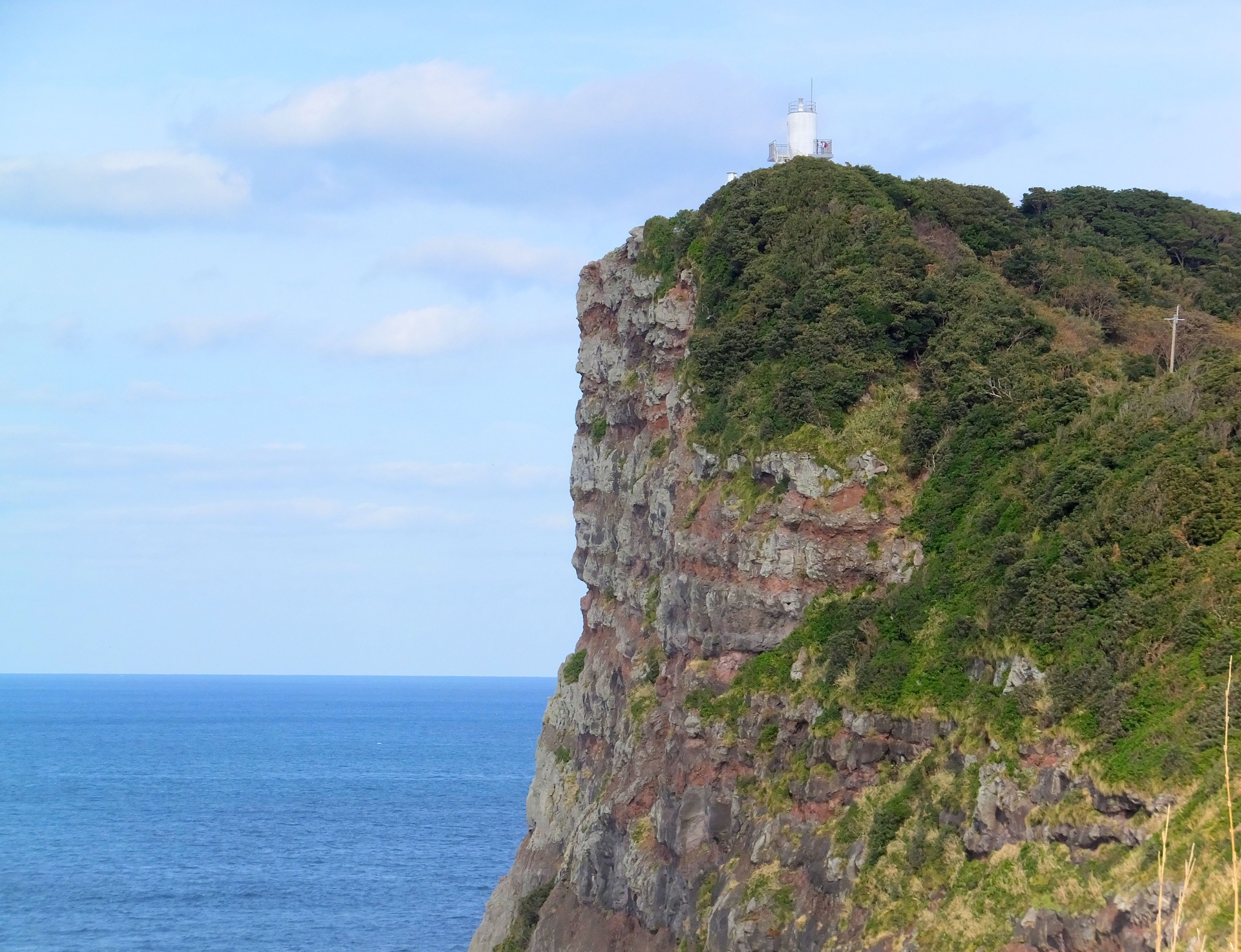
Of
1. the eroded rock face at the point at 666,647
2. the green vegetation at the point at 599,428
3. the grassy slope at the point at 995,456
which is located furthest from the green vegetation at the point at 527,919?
the green vegetation at the point at 599,428

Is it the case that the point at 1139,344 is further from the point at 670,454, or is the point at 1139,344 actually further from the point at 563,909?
the point at 563,909

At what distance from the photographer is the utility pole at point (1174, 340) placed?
5006 cm

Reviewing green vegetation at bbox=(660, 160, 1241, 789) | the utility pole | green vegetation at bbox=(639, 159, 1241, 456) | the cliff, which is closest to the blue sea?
the cliff

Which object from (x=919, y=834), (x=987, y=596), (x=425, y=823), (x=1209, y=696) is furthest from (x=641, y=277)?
(x=425, y=823)

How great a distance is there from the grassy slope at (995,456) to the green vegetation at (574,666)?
16577mm

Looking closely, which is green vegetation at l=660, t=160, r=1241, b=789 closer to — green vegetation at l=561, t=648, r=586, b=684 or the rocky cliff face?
the rocky cliff face

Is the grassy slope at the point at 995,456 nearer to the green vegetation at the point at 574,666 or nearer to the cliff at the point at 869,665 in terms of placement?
the cliff at the point at 869,665

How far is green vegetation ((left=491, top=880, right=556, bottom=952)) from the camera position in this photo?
195ft

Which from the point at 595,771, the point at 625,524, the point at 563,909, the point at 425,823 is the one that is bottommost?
the point at 425,823

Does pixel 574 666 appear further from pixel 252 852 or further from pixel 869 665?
pixel 252 852

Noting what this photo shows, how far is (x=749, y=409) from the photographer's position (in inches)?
2078

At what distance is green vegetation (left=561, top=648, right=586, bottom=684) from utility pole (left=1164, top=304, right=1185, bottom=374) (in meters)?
27.6

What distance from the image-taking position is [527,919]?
60.0 meters

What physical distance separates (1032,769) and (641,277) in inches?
1247
